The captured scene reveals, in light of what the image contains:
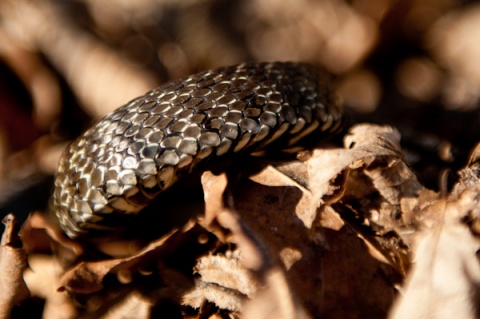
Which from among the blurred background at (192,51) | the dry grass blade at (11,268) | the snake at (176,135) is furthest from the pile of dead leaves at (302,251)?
the blurred background at (192,51)

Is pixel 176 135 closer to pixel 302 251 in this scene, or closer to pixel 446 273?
pixel 302 251

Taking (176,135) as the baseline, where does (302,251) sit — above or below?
below

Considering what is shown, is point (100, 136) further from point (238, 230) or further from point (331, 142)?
point (331, 142)

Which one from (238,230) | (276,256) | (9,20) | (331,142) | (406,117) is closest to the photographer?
(238,230)

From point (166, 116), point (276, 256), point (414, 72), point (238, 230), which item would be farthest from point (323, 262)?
point (414, 72)

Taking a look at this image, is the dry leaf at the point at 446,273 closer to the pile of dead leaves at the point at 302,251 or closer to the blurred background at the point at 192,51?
the pile of dead leaves at the point at 302,251

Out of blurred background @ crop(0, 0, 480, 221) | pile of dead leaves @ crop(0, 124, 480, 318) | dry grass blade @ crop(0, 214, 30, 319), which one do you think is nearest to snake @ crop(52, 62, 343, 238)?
pile of dead leaves @ crop(0, 124, 480, 318)

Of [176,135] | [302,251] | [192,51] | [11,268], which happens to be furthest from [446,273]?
[192,51]
